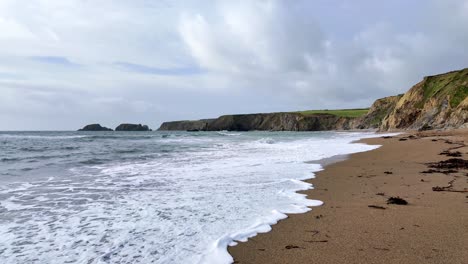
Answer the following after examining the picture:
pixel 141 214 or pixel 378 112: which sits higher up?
pixel 378 112

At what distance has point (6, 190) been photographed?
8.34m

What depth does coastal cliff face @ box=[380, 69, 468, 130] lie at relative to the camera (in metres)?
41.3

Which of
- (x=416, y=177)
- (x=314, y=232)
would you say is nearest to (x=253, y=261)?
(x=314, y=232)

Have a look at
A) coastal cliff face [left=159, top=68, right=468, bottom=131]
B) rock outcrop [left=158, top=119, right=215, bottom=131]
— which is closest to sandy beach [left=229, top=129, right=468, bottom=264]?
coastal cliff face [left=159, top=68, right=468, bottom=131]

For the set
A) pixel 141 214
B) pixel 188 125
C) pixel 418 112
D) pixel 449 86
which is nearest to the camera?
pixel 141 214

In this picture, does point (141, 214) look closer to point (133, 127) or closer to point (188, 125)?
point (188, 125)

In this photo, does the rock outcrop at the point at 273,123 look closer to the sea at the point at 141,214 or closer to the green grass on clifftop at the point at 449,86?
the green grass on clifftop at the point at 449,86

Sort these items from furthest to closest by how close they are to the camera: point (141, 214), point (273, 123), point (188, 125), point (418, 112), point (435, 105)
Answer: point (188, 125) → point (273, 123) → point (418, 112) → point (435, 105) → point (141, 214)

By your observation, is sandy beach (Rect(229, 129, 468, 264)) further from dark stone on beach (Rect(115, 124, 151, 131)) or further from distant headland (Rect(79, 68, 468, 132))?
dark stone on beach (Rect(115, 124, 151, 131))

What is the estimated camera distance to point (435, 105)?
159ft

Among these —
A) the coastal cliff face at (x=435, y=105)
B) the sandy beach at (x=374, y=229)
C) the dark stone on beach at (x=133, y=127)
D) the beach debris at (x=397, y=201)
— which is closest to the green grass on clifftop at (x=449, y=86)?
the coastal cliff face at (x=435, y=105)

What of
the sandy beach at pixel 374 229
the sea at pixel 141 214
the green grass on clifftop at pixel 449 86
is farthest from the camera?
the green grass on clifftop at pixel 449 86

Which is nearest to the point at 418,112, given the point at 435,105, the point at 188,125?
the point at 435,105

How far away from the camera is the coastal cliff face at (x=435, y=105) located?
136 feet
